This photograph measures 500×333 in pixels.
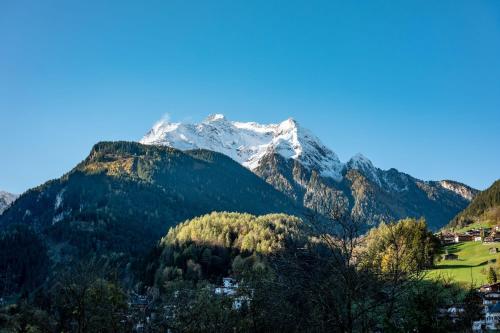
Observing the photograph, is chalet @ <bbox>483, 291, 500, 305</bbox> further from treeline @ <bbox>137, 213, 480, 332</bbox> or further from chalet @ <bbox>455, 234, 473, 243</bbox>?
chalet @ <bbox>455, 234, 473, 243</bbox>

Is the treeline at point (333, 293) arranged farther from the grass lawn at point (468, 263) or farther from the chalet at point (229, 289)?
the grass lawn at point (468, 263)

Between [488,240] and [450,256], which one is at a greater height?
[488,240]

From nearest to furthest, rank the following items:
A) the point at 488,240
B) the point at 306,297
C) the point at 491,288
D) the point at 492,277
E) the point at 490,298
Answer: the point at 306,297 < the point at 490,298 < the point at 491,288 < the point at 492,277 < the point at 488,240

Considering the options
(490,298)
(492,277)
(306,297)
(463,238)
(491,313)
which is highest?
(463,238)

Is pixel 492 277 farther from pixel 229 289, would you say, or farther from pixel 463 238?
pixel 463 238

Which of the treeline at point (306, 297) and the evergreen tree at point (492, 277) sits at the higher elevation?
the treeline at point (306, 297)

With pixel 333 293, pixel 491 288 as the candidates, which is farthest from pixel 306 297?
pixel 491 288

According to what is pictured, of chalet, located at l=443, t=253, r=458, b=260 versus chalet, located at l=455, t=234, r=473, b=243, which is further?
chalet, located at l=455, t=234, r=473, b=243

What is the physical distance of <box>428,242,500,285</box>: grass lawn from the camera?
92.1m

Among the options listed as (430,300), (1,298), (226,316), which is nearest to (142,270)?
(1,298)

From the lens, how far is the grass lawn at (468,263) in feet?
302

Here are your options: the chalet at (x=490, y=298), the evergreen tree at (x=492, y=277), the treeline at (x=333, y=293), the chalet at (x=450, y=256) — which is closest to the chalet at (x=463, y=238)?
the chalet at (x=450, y=256)

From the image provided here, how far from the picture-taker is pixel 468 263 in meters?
108

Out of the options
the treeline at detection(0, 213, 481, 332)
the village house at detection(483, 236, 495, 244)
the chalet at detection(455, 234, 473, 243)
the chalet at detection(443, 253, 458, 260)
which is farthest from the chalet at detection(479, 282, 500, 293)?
the chalet at detection(455, 234, 473, 243)
